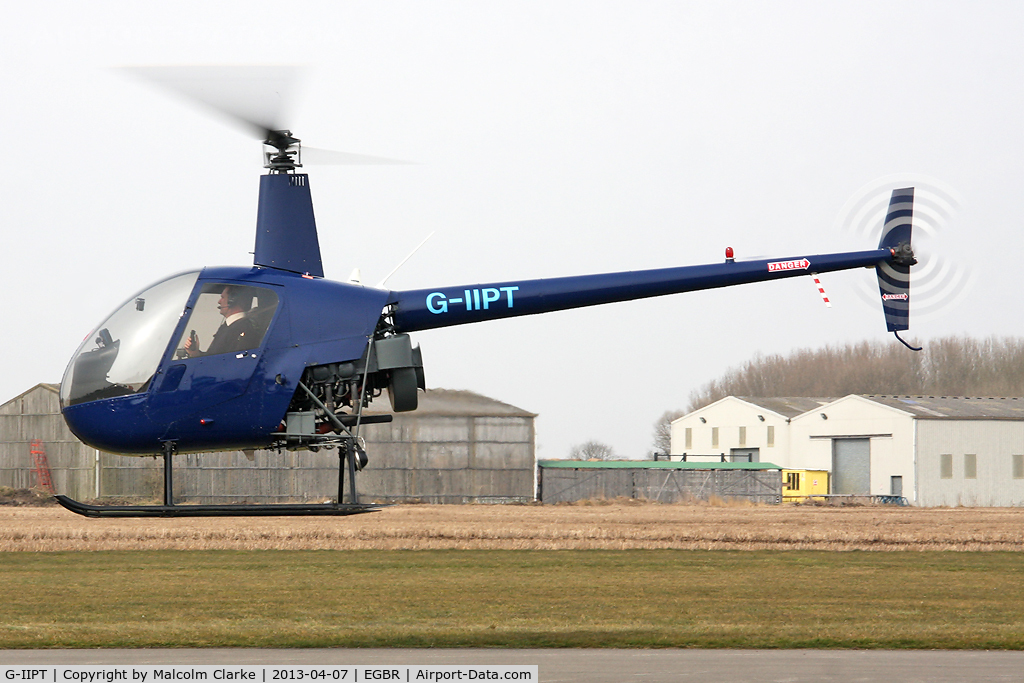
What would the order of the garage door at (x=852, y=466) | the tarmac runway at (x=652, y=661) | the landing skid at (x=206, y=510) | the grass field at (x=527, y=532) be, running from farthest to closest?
the garage door at (x=852, y=466) → the grass field at (x=527, y=532) → the tarmac runway at (x=652, y=661) → the landing skid at (x=206, y=510)

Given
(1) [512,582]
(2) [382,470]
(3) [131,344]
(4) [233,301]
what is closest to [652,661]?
(4) [233,301]

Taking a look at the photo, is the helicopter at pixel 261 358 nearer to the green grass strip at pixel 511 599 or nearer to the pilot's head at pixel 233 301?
the pilot's head at pixel 233 301

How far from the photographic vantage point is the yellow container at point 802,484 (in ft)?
231

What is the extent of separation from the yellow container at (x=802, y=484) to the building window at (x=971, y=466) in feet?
27.6

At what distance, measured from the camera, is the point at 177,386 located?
480 inches

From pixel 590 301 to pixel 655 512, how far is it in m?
45.3

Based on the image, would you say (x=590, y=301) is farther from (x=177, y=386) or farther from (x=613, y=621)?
(x=613, y=621)

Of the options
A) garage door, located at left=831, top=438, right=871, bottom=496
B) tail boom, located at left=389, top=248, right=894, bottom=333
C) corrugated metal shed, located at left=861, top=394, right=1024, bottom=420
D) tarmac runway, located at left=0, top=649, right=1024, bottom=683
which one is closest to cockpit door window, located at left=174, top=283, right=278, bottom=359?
tail boom, located at left=389, top=248, right=894, bottom=333

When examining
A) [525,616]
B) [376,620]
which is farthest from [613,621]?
[376,620]

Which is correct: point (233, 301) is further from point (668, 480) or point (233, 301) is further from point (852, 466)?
point (852, 466)

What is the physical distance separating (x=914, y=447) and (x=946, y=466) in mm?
2210

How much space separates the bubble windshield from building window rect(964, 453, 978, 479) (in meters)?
64.4

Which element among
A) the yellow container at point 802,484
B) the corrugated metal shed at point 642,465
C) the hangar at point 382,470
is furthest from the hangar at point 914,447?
the hangar at point 382,470

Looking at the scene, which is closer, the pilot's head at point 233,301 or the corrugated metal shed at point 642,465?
the pilot's head at point 233,301
